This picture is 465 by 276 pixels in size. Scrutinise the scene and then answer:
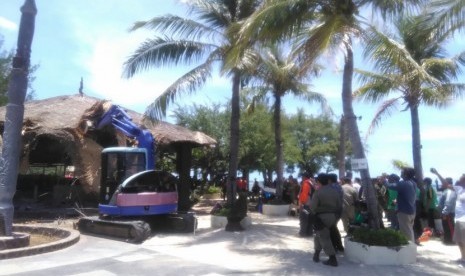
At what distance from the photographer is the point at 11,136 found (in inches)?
394

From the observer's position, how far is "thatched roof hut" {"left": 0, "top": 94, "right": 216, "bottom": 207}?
1570 centimetres

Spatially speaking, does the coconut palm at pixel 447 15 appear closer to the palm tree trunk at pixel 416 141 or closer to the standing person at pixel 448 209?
the standing person at pixel 448 209

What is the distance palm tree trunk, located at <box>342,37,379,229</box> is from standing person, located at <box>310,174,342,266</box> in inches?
39.4

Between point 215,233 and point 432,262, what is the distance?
5.57 m

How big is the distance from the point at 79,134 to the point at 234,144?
557cm

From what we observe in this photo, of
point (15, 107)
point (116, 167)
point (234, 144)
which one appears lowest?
point (116, 167)

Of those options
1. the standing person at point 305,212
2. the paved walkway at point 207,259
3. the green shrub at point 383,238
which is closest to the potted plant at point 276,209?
the standing person at point 305,212

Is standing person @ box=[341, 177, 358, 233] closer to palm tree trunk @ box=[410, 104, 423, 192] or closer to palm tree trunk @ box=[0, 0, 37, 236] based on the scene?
palm tree trunk @ box=[410, 104, 423, 192]

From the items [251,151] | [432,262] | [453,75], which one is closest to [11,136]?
[432,262]

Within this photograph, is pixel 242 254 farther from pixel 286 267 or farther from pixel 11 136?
pixel 11 136

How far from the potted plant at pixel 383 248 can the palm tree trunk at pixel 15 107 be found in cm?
729

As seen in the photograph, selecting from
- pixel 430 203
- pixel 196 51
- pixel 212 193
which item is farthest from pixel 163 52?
pixel 212 193

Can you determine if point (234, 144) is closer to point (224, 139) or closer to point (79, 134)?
point (79, 134)

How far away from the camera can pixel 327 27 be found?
9500 millimetres
